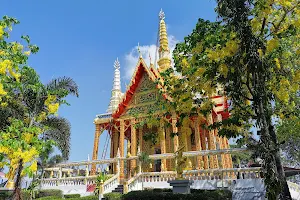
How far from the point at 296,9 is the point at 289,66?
3.75m

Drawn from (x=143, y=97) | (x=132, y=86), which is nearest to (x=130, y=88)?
(x=132, y=86)

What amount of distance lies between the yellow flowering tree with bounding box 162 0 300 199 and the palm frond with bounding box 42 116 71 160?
6.46m

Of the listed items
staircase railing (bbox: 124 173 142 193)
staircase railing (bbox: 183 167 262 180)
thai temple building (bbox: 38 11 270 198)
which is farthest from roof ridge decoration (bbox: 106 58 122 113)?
staircase railing (bbox: 183 167 262 180)

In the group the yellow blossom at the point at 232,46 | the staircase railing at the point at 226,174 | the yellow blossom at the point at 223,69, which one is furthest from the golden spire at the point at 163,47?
the yellow blossom at the point at 232,46

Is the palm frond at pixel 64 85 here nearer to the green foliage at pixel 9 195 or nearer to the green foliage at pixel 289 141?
the green foliage at pixel 9 195

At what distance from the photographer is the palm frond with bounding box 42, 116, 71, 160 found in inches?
466

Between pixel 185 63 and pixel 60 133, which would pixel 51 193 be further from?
pixel 185 63

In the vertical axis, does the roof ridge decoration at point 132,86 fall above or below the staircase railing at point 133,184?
above

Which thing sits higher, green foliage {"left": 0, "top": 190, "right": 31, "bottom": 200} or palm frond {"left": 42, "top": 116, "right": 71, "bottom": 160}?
→ palm frond {"left": 42, "top": 116, "right": 71, "bottom": 160}

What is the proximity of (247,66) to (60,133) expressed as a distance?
9.42 metres

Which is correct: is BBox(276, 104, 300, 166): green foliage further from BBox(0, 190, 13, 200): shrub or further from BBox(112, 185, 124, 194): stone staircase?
BBox(0, 190, 13, 200): shrub

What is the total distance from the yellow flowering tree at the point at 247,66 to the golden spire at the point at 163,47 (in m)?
15.7

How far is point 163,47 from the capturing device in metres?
24.0

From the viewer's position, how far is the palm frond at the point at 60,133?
1184 cm
